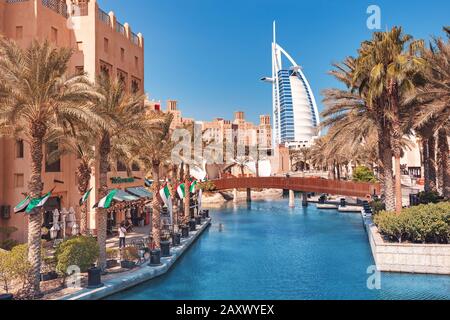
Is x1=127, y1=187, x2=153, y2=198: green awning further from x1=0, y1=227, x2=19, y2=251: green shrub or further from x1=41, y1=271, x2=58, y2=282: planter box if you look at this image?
x1=41, y1=271, x2=58, y2=282: planter box

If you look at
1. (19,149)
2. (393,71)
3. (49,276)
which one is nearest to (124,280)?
(49,276)

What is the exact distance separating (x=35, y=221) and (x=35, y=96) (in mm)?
4701

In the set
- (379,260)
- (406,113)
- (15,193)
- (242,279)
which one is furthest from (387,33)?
(15,193)

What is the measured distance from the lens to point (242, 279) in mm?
18391

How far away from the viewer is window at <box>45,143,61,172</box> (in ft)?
80.9

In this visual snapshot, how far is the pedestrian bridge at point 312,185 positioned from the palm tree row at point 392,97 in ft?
49.7

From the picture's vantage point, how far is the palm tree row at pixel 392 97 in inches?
867

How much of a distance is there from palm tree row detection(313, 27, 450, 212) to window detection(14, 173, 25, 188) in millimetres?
20284

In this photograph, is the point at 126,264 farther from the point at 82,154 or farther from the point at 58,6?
the point at 58,6

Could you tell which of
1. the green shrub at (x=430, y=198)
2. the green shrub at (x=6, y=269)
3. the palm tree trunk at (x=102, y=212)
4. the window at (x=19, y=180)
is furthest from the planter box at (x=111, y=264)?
the green shrub at (x=430, y=198)

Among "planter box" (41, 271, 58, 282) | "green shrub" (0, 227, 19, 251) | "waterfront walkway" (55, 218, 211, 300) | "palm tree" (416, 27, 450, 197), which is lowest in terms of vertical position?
"waterfront walkway" (55, 218, 211, 300)

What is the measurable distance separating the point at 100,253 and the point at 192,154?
1680cm

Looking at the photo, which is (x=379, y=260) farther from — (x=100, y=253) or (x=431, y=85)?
(x=100, y=253)

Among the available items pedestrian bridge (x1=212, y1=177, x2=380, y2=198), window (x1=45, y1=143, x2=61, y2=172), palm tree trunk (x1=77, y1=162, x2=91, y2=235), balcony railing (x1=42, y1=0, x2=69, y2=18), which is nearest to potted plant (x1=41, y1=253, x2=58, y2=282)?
palm tree trunk (x1=77, y1=162, x2=91, y2=235)
